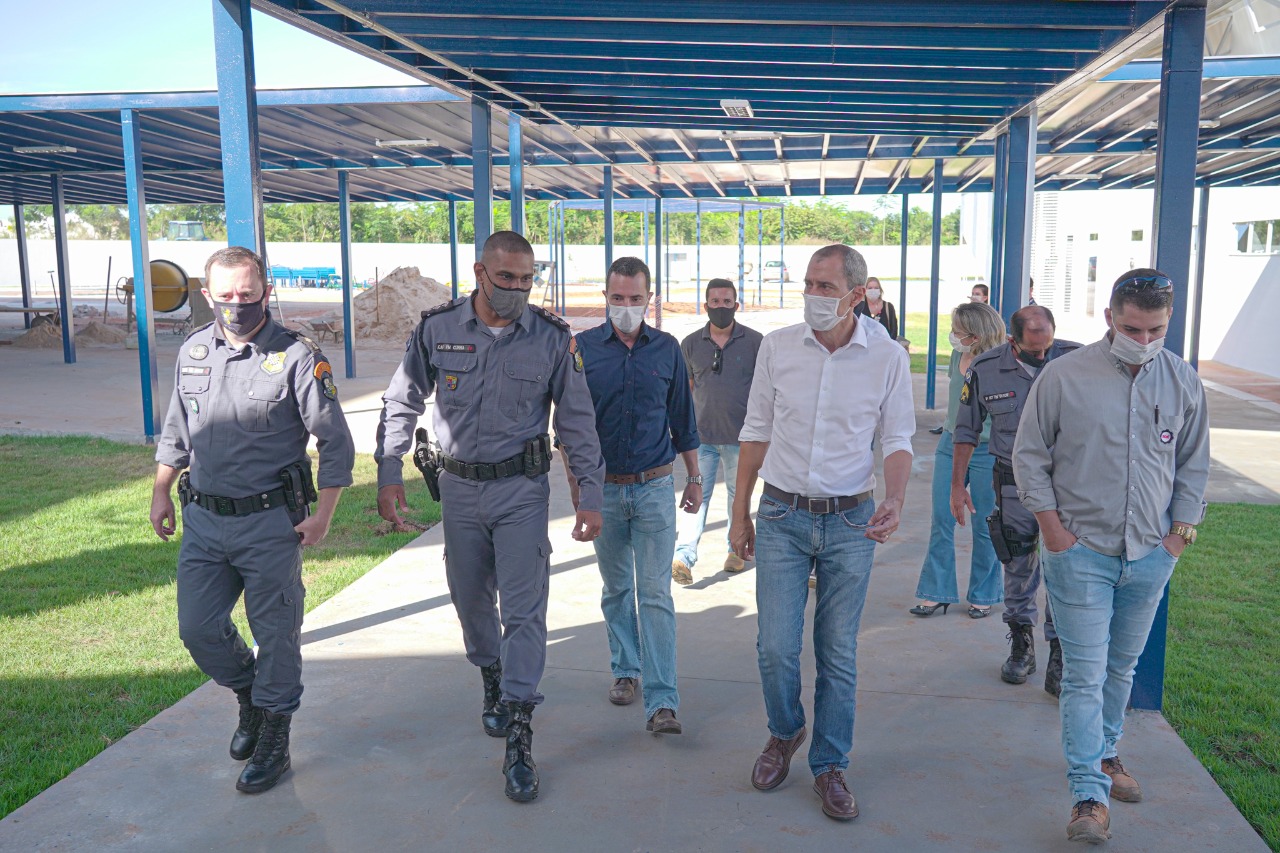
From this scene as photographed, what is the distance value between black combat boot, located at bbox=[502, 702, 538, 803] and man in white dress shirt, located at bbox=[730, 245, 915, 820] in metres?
0.88

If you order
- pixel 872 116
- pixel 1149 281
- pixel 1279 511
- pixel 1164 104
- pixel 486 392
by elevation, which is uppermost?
pixel 872 116

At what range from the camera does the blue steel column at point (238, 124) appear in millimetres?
5055

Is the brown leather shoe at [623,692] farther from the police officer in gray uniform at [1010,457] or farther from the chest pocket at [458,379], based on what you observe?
the police officer in gray uniform at [1010,457]

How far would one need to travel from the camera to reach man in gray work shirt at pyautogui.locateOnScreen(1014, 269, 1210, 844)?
360 cm

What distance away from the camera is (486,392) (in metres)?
4.07

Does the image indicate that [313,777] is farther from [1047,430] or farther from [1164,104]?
[1164,104]

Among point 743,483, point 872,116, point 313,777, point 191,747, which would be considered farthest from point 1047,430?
point 872,116

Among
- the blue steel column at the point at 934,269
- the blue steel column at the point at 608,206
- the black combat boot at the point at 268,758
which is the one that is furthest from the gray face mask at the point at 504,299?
the blue steel column at the point at 934,269

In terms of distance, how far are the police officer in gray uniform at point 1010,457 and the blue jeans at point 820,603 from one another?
130cm

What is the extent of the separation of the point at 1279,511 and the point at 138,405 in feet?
46.0

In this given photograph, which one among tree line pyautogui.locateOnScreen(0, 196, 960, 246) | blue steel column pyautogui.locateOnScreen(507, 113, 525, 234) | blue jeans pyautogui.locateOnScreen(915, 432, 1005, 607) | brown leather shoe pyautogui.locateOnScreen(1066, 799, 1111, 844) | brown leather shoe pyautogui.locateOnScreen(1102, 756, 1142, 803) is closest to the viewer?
brown leather shoe pyautogui.locateOnScreen(1066, 799, 1111, 844)

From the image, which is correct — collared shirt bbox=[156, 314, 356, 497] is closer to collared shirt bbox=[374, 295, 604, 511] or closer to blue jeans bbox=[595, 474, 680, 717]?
collared shirt bbox=[374, 295, 604, 511]

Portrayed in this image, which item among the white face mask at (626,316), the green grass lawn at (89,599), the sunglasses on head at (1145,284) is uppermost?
the sunglasses on head at (1145,284)

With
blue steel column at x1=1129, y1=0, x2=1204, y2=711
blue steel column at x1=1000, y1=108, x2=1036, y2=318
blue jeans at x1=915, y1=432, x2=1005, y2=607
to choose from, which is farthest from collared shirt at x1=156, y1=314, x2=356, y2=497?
blue steel column at x1=1000, y1=108, x2=1036, y2=318
